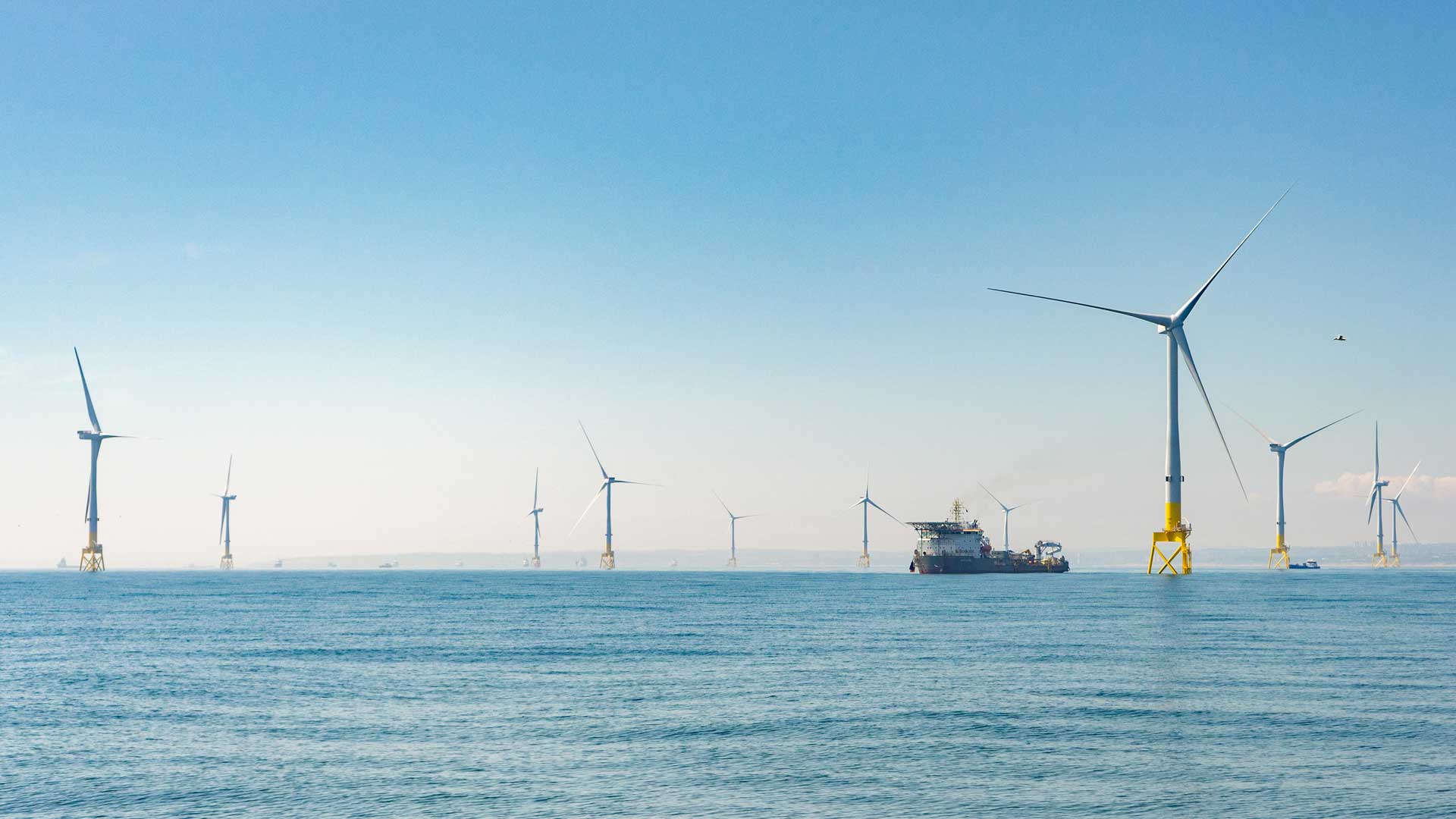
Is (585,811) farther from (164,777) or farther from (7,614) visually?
(7,614)

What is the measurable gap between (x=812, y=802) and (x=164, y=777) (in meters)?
20.8

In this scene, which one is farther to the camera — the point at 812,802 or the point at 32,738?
the point at 32,738

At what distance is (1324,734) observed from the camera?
129ft

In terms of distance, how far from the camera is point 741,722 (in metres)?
43.6

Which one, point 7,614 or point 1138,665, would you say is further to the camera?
point 7,614

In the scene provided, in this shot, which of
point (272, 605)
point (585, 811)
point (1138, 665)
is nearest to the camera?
point (585, 811)

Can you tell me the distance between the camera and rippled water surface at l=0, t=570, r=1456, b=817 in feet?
104

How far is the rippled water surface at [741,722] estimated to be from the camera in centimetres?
3169

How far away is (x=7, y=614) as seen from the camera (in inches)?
5320

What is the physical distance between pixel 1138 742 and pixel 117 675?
180 feet

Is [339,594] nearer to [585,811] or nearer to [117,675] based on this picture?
[117,675]

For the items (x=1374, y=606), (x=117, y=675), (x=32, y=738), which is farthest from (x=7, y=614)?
(x=1374, y=606)

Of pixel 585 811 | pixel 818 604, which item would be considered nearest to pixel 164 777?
pixel 585 811

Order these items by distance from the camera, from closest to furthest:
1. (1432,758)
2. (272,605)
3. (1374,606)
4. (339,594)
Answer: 1. (1432,758)
2. (1374,606)
3. (272,605)
4. (339,594)
